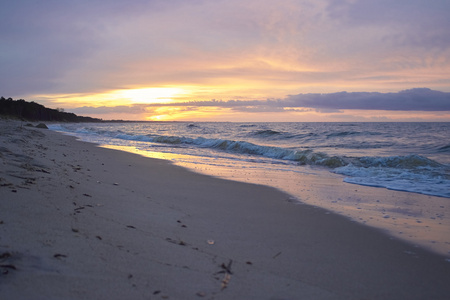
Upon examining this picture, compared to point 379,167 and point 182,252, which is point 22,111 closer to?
point 379,167

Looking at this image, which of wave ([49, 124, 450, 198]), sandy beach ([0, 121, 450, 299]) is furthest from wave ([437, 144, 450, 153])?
sandy beach ([0, 121, 450, 299])

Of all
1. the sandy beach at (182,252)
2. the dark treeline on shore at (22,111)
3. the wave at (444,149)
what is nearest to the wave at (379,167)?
the wave at (444,149)

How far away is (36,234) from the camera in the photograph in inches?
102

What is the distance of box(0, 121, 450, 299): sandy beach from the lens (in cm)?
217

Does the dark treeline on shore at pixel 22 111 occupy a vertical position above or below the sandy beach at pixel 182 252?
above

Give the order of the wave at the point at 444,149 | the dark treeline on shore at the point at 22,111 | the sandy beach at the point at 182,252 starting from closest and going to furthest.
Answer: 1. the sandy beach at the point at 182,252
2. the wave at the point at 444,149
3. the dark treeline on shore at the point at 22,111

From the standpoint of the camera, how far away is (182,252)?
285cm

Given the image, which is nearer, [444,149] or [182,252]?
[182,252]

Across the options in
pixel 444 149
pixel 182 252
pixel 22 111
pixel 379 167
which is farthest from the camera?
pixel 22 111

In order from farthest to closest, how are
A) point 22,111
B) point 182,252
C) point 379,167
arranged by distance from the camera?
point 22,111, point 379,167, point 182,252

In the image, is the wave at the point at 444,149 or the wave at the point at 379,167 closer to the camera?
the wave at the point at 379,167

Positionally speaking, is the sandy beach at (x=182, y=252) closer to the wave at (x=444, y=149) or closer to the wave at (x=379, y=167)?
the wave at (x=379, y=167)

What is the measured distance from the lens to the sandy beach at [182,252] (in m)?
2.17

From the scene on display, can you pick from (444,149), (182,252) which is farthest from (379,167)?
(182,252)
